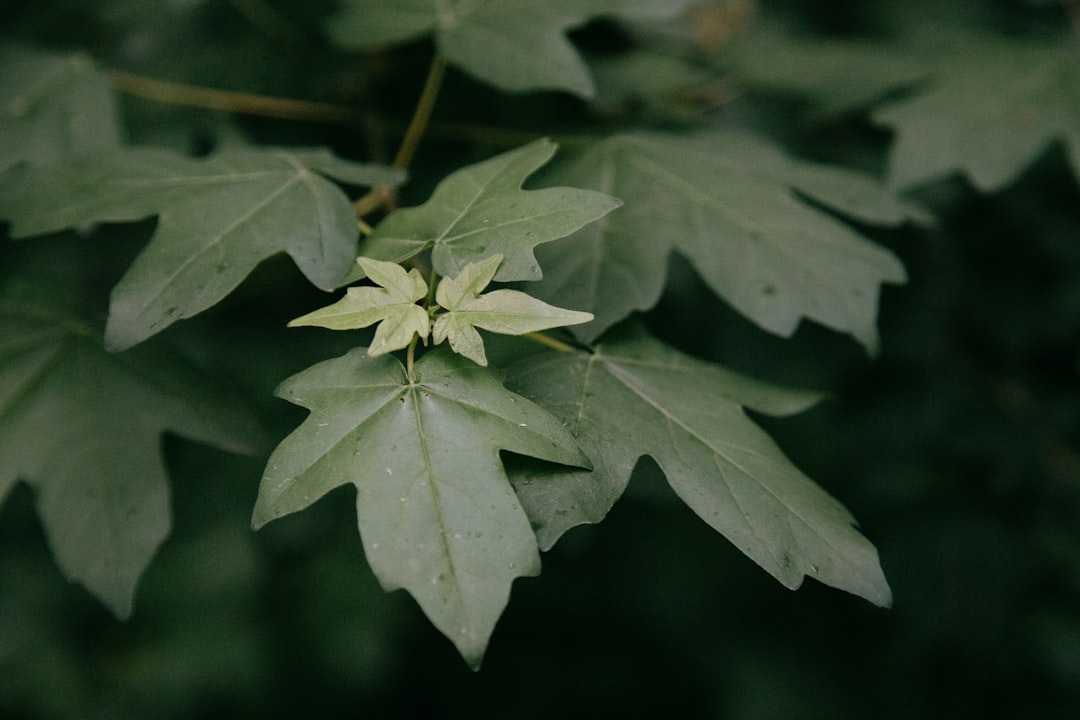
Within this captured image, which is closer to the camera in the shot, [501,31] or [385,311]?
[385,311]

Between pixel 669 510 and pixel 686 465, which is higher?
pixel 686 465

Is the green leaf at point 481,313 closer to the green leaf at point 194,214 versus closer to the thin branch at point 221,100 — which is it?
the green leaf at point 194,214

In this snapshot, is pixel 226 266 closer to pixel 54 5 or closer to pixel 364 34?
pixel 364 34

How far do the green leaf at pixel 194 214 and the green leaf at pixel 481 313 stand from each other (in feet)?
0.61

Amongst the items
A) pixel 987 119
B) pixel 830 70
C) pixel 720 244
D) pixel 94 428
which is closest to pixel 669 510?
pixel 830 70

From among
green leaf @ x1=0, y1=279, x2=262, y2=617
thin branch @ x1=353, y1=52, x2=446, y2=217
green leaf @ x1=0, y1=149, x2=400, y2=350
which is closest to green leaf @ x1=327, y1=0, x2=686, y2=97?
thin branch @ x1=353, y1=52, x2=446, y2=217

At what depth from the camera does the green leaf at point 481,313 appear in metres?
0.84

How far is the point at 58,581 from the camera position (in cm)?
224

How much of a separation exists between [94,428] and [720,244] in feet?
3.07

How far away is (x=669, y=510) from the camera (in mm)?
2885

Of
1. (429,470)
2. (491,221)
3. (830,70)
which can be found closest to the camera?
(429,470)

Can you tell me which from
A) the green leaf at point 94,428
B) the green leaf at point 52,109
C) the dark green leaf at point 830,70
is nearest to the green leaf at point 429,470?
the green leaf at point 94,428

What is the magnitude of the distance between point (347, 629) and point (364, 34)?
1923 mm

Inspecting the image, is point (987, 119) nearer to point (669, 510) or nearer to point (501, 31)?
point (501, 31)
